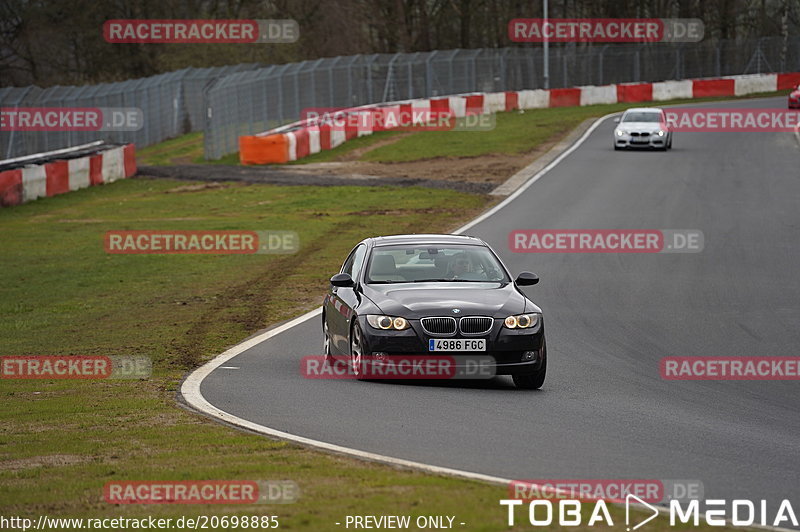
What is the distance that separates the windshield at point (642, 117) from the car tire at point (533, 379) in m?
32.1

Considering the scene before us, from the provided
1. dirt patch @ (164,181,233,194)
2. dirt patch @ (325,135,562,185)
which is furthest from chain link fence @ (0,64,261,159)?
dirt patch @ (164,181,233,194)

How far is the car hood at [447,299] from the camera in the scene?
466 inches

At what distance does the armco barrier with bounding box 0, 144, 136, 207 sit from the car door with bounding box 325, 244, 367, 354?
2066 centimetres

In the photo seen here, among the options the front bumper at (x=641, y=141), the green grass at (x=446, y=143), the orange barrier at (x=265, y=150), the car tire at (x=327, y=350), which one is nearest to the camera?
the car tire at (x=327, y=350)

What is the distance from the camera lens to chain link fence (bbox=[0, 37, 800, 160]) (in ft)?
156

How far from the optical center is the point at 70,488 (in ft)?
25.4

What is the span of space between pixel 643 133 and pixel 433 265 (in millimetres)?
30242

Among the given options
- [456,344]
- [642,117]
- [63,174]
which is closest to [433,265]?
[456,344]

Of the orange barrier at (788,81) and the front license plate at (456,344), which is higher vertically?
the front license plate at (456,344)

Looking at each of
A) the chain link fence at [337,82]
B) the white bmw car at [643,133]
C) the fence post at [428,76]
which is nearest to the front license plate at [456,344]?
the white bmw car at [643,133]

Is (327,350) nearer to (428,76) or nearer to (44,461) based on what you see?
(44,461)

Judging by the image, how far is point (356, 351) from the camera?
12266 mm

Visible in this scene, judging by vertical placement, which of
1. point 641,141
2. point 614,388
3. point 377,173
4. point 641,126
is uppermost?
point 614,388

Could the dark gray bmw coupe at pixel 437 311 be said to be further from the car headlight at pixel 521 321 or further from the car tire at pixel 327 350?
the car tire at pixel 327 350
